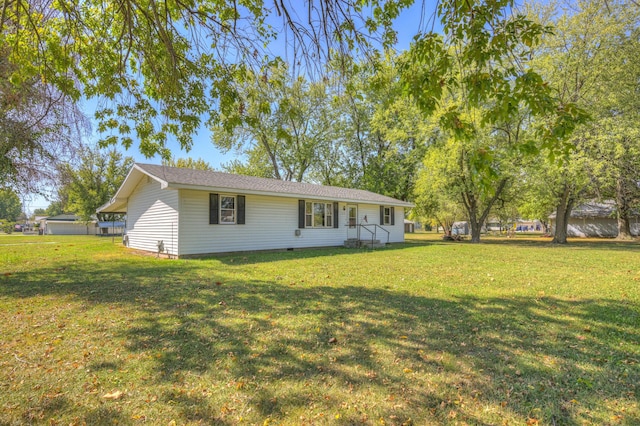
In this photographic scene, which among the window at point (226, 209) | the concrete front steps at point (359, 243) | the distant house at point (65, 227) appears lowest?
the concrete front steps at point (359, 243)

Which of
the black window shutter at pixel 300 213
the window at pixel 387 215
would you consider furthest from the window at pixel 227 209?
the window at pixel 387 215

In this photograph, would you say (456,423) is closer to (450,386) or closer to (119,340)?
(450,386)

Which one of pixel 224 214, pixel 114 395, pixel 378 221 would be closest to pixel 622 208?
pixel 378 221

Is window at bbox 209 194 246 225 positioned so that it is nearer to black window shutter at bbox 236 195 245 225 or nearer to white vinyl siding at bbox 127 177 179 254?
black window shutter at bbox 236 195 245 225

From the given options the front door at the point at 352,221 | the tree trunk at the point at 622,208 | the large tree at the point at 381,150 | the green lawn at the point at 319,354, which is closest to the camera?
the green lawn at the point at 319,354

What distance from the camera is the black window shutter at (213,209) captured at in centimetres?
1197

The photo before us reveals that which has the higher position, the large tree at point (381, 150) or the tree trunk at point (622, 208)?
the large tree at point (381, 150)

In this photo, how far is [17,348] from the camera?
3453 mm

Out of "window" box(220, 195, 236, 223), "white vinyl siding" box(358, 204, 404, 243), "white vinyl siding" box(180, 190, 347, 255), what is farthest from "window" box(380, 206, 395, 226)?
"window" box(220, 195, 236, 223)

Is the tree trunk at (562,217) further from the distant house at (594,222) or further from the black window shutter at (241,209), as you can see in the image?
the black window shutter at (241,209)

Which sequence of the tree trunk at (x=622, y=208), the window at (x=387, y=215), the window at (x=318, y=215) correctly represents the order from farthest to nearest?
the window at (x=387, y=215), the tree trunk at (x=622, y=208), the window at (x=318, y=215)

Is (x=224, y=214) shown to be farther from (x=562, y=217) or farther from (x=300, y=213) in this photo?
(x=562, y=217)

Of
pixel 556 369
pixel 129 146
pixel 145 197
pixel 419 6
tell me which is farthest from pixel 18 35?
pixel 145 197

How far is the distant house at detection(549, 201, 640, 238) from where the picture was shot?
30.6 m
